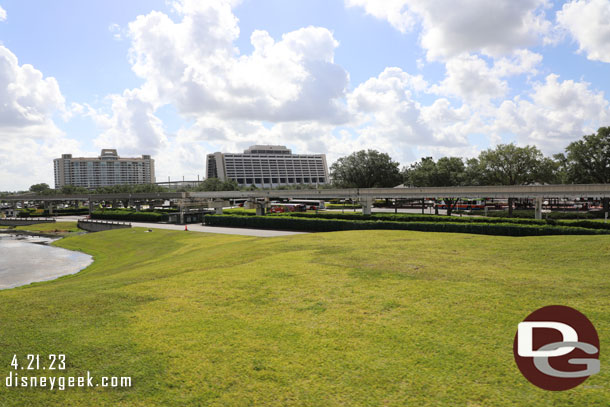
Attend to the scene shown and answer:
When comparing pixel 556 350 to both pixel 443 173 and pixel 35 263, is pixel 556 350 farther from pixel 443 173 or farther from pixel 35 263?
pixel 443 173

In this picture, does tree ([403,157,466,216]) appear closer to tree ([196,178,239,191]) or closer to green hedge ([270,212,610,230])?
green hedge ([270,212,610,230])

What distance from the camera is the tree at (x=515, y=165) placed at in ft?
239

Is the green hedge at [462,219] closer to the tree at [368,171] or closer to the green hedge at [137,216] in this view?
the green hedge at [137,216]

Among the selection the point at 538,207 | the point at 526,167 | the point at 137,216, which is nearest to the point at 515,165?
the point at 526,167

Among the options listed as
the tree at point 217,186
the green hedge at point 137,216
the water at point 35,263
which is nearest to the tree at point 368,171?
the tree at point 217,186

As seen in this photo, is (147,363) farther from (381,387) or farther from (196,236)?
(196,236)

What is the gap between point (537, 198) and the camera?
4353 cm

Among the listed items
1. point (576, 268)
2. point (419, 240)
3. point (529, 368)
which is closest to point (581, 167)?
point (419, 240)

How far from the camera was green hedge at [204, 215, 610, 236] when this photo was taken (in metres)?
29.5

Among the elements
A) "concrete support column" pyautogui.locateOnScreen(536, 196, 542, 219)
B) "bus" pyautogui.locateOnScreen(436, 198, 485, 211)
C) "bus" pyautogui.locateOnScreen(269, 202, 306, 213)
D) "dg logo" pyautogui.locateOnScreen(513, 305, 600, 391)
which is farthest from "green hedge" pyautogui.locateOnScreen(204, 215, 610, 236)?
"bus" pyautogui.locateOnScreen(436, 198, 485, 211)

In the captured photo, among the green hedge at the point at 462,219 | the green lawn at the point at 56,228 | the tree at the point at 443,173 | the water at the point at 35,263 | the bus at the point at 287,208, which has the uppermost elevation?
the tree at the point at 443,173

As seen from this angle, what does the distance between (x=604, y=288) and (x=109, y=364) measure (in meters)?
16.1

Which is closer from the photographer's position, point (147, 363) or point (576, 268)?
point (147, 363)

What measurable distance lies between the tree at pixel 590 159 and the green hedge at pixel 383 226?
51037 mm
